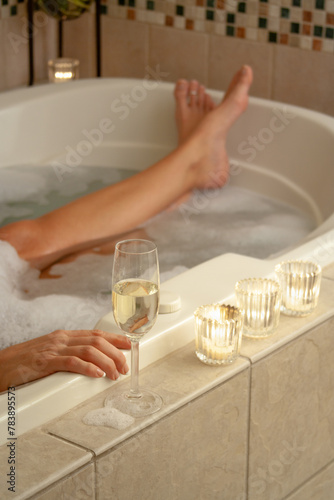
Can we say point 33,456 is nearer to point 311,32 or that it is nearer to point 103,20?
point 311,32

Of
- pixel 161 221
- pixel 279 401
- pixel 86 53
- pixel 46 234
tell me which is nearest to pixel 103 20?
pixel 86 53

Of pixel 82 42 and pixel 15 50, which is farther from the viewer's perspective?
pixel 82 42

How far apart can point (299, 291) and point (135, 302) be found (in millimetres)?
385

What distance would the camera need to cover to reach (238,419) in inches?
44.2

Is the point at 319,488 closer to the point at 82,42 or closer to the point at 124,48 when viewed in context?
the point at 124,48

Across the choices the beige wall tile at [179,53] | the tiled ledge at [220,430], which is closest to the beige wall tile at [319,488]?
the tiled ledge at [220,430]

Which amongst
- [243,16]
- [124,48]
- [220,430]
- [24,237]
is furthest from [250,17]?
[220,430]

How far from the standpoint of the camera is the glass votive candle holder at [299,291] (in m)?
1.23

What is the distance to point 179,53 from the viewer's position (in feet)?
8.96

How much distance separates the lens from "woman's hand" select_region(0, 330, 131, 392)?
1.02 m

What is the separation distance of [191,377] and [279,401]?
190 millimetres

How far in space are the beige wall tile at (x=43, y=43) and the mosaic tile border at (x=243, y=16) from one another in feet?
0.37

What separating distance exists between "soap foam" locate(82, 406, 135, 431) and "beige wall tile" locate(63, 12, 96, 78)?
2.18m

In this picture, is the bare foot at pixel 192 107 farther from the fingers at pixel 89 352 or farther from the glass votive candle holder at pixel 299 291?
the fingers at pixel 89 352
